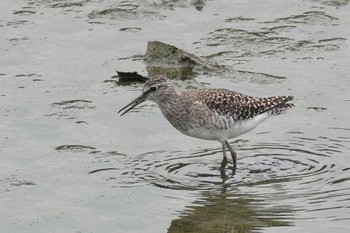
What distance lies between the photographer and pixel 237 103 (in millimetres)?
11898

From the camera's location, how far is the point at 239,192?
11055 millimetres

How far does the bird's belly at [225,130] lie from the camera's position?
1173 cm

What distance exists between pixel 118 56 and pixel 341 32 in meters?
3.12

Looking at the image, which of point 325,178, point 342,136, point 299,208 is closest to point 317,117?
point 342,136

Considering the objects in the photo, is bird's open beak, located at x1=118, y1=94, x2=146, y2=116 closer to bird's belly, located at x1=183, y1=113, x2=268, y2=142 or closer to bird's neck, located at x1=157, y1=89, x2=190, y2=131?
bird's neck, located at x1=157, y1=89, x2=190, y2=131

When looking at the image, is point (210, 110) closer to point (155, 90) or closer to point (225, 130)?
point (225, 130)

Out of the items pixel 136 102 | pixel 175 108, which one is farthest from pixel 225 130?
pixel 136 102

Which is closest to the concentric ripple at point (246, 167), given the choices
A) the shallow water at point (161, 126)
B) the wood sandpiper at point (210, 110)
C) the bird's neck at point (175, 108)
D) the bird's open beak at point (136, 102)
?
the shallow water at point (161, 126)

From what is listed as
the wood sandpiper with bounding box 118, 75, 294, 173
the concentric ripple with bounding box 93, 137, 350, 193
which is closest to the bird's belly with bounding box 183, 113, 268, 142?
the wood sandpiper with bounding box 118, 75, 294, 173

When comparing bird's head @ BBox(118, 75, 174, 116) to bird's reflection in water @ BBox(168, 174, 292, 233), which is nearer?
bird's reflection in water @ BBox(168, 174, 292, 233)

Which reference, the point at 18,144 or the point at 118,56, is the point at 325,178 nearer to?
the point at 18,144

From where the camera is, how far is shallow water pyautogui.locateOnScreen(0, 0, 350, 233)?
10.5m

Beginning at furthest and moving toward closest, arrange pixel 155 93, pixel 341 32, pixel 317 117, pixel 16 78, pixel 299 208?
pixel 341 32 → pixel 16 78 → pixel 317 117 → pixel 155 93 → pixel 299 208

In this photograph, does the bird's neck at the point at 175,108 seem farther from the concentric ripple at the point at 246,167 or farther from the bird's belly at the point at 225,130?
the concentric ripple at the point at 246,167
